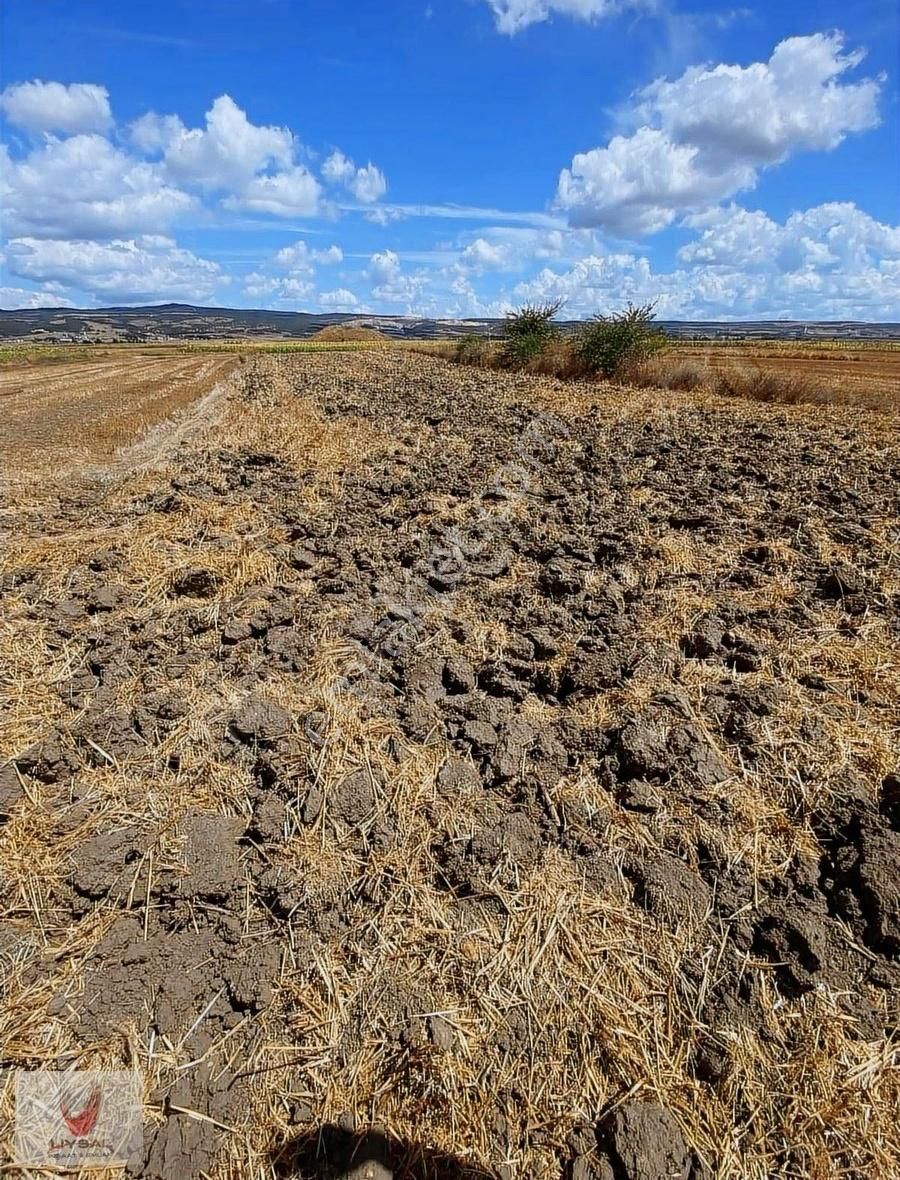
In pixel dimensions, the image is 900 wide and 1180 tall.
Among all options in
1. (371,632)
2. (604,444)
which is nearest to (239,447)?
(604,444)

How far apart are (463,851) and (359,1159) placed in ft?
3.15

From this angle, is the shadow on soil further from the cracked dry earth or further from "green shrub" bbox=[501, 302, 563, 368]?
"green shrub" bbox=[501, 302, 563, 368]

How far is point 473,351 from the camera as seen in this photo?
2973 cm

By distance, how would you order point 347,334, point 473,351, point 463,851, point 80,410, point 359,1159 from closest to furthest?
point 359,1159 < point 463,851 < point 80,410 < point 473,351 < point 347,334

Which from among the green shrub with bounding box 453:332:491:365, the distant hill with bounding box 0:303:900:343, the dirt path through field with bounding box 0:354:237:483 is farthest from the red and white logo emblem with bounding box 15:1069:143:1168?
the distant hill with bounding box 0:303:900:343

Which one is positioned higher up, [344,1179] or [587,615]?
[587,615]

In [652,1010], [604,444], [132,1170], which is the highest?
[604,444]

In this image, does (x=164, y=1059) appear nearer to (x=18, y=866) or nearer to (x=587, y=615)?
(x=18, y=866)

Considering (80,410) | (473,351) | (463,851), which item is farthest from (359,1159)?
(473,351)

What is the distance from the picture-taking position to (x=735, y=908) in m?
2.16

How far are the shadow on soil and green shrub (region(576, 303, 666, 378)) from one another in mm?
20007

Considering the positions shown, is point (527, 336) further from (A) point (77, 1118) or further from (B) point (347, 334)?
(B) point (347, 334)

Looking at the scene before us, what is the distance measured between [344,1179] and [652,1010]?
1.00 metres

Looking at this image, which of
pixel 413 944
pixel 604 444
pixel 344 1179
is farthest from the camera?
pixel 604 444
